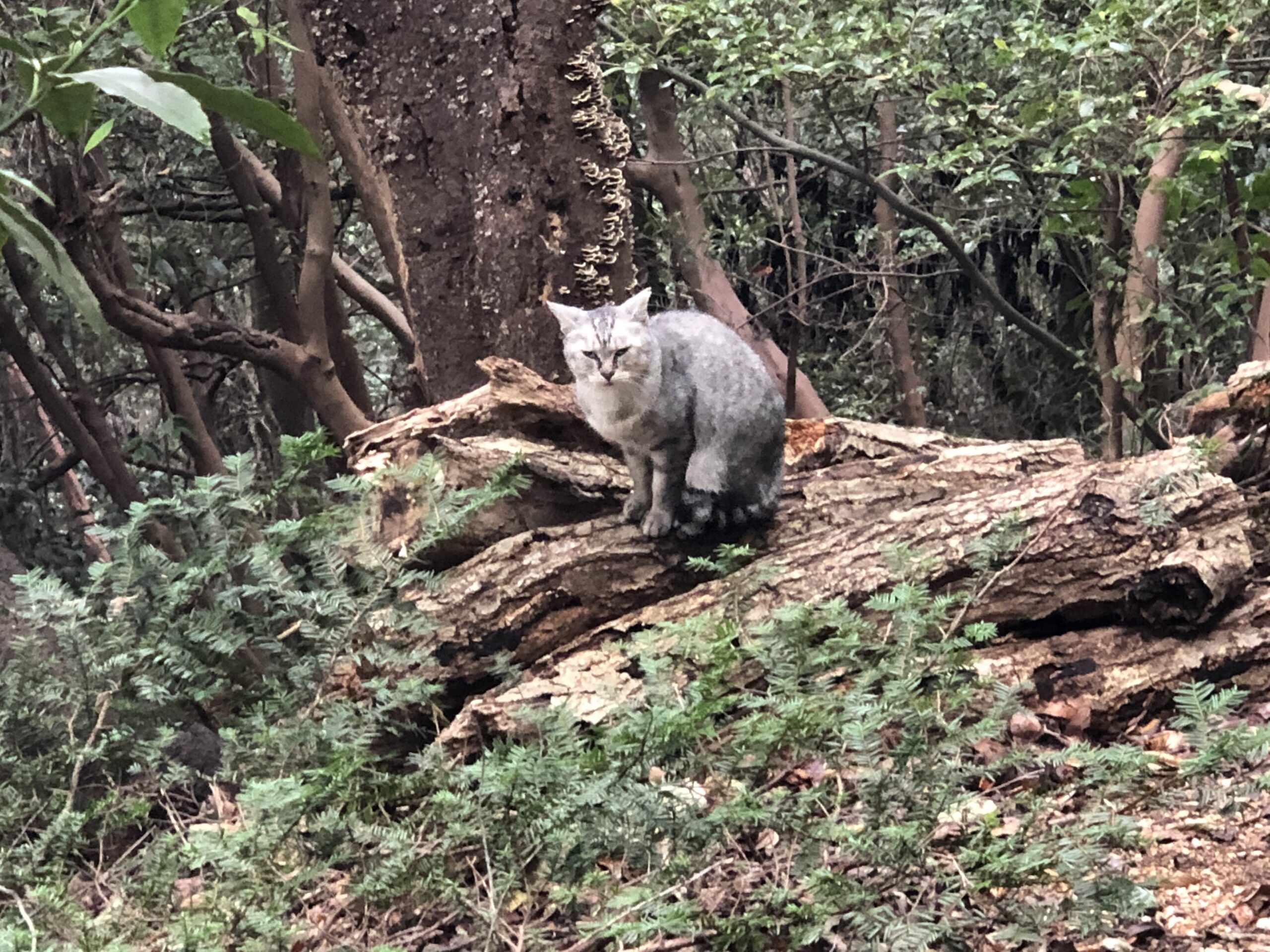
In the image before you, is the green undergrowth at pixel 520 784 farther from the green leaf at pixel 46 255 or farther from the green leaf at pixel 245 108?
the green leaf at pixel 245 108

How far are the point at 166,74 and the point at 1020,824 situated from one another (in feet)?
5.48

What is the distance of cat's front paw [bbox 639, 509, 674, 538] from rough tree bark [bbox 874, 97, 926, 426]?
3215 millimetres

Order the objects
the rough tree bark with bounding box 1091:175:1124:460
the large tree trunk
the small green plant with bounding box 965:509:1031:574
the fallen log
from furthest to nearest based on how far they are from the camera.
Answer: the rough tree bark with bounding box 1091:175:1124:460 < the large tree trunk < the fallen log < the small green plant with bounding box 965:509:1031:574

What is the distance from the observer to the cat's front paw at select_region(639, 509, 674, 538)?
126 inches

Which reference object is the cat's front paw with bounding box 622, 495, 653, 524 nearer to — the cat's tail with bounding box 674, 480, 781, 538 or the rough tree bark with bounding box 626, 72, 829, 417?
the cat's tail with bounding box 674, 480, 781, 538

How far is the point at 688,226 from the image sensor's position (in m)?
5.62

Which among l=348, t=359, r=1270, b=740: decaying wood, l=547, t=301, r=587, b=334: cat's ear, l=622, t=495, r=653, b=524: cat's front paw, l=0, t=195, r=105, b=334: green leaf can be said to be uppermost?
l=0, t=195, r=105, b=334: green leaf

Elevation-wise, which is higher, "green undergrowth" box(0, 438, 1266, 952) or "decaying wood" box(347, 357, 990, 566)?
"decaying wood" box(347, 357, 990, 566)

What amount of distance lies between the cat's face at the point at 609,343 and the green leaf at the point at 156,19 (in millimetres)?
2046

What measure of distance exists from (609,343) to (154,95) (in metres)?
2.07

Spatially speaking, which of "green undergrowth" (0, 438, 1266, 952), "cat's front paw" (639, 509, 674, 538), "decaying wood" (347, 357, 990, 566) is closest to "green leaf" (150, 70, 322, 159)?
"green undergrowth" (0, 438, 1266, 952)

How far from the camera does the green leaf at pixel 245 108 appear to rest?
1.20m

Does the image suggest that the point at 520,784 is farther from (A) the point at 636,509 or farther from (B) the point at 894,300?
(B) the point at 894,300

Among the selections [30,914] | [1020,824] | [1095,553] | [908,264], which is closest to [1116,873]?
[1020,824]
